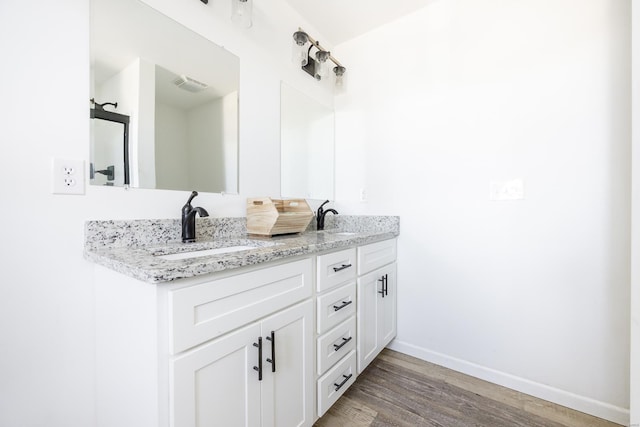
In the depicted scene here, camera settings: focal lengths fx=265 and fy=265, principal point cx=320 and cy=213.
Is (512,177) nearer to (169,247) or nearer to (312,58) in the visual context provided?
(312,58)

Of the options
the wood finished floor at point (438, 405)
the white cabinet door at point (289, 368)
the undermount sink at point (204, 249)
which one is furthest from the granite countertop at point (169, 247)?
the wood finished floor at point (438, 405)

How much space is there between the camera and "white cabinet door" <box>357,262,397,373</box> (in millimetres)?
1469

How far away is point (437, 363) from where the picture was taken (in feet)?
5.69

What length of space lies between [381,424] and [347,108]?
2.06 m

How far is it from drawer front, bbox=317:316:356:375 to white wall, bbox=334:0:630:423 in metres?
0.65

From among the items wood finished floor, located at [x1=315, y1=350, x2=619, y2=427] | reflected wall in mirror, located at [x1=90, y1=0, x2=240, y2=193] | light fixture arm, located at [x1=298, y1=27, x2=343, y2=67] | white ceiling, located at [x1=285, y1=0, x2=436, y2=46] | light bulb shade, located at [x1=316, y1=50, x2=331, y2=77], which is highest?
white ceiling, located at [x1=285, y1=0, x2=436, y2=46]

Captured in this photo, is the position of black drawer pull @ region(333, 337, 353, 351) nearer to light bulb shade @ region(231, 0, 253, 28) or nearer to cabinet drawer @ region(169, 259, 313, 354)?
cabinet drawer @ region(169, 259, 313, 354)

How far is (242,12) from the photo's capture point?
1386 mm

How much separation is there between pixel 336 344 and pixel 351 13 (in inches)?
82.5

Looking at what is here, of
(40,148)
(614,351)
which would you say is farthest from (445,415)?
(40,148)

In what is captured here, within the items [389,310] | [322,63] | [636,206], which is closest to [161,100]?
[322,63]

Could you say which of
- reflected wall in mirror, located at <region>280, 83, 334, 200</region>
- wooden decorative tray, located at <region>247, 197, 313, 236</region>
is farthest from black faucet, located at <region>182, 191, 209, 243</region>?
reflected wall in mirror, located at <region>280, 83, 334, 200</region>

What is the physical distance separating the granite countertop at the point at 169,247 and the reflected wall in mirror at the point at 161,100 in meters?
0.18

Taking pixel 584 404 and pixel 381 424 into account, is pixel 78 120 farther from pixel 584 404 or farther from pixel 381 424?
pixel 584 404
